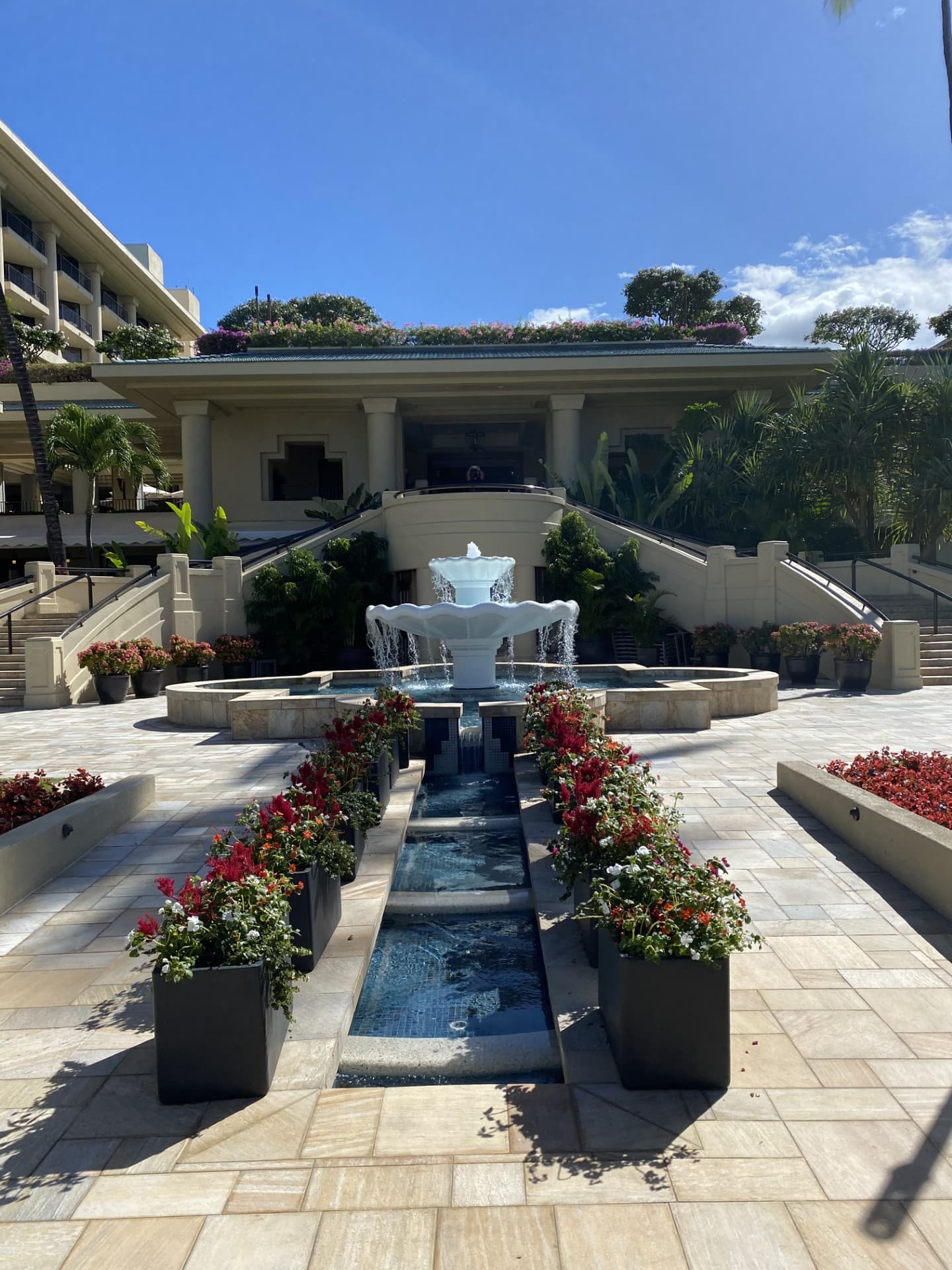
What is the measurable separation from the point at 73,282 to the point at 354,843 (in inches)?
1949

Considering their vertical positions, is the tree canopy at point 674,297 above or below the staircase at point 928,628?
above

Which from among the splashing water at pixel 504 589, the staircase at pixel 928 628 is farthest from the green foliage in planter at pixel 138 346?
the staircase at pixel 928 628

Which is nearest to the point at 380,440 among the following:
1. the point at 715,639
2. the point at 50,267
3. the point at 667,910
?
the point at 715,639

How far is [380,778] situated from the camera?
24.7 ft

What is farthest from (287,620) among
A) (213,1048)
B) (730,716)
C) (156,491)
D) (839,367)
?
(156,491)

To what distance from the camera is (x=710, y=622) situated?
19.7 metres

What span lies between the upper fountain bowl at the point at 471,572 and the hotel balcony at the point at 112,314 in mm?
45017

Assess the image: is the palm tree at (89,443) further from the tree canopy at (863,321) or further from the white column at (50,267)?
the tree canopy at (863,321)

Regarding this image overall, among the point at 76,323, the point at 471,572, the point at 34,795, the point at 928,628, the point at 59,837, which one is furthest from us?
the point at 76,323

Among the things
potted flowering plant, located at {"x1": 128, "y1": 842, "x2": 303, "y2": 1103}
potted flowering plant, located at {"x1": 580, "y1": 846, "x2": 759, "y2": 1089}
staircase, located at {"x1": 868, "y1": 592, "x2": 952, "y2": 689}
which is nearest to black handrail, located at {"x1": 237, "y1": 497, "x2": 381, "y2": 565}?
staircase, located at {"x1": 868, "y1": 592, "x2": 952, "y2": 689}

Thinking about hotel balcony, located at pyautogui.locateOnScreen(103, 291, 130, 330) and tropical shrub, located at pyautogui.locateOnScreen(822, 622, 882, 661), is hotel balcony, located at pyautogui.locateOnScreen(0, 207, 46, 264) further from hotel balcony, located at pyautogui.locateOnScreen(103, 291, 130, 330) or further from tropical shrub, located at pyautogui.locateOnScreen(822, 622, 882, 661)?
tropical shrub, located at pyautogui.locateOnScreen(822, 622, 882, 661)

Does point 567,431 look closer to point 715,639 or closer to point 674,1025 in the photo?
point 715,639

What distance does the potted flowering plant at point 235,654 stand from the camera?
18734mm

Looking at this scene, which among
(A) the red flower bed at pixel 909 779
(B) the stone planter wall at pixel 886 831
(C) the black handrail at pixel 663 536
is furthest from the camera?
(C) the black handrail at pixel 663 536
